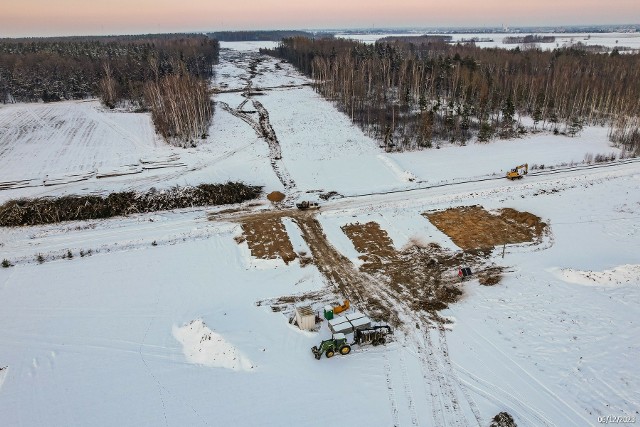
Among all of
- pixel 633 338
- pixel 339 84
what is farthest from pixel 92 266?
pixel 339 84

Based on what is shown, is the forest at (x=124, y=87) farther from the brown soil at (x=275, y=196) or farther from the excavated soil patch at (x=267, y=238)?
the excavated soil patch at (x=267, y=238)

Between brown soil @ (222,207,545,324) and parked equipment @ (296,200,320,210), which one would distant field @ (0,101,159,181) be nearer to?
parked equipment @ (296,200,320,210)

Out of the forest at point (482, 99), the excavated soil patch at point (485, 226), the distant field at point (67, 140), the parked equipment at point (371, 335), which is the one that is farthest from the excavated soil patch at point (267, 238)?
the forest at point (482, 99)

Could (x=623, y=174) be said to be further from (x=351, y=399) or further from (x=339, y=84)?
(x=339, y=84)

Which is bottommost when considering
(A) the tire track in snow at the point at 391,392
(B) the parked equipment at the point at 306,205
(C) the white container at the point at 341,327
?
(A) the tire track in snow at the point at 391,392

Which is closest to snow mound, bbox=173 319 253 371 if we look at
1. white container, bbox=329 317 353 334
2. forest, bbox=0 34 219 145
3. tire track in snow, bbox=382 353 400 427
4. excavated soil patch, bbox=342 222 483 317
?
white container, bbox=329 317 353 334

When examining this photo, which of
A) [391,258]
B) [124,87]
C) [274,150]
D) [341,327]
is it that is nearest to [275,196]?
[391,258]
